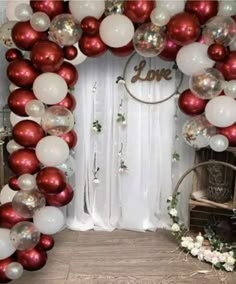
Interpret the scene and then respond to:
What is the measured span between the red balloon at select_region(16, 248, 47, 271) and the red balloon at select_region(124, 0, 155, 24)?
1.38 meters

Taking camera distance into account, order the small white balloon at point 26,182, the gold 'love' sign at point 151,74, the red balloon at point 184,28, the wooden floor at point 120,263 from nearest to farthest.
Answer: the red balloon at point 184,28, the small white balloon at point 26,182, the wooden floor at point 120,263, the gold 'love' sign at point 151,74

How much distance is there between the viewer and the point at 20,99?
2170 mm

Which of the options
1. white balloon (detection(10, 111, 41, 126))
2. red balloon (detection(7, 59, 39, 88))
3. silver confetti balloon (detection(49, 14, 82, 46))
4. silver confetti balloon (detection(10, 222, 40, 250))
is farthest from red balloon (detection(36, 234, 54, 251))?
silver confetti balloon (detection(49, 14, 82, 46))

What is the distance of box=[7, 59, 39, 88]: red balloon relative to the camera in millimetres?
2150

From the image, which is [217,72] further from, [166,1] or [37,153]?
[37,153]

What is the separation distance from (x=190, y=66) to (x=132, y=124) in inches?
36.2

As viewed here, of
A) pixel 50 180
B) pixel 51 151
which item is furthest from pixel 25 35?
pixel 50 180

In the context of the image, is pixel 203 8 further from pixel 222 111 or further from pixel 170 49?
pixel 222 111

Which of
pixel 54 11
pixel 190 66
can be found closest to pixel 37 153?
pixel 54 11

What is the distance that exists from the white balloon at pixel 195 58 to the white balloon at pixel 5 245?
4.35ft

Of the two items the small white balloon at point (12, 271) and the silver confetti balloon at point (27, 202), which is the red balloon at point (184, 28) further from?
the small white balloon at point (12, 271)

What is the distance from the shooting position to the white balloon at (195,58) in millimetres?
2080

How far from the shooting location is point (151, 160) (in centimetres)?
301

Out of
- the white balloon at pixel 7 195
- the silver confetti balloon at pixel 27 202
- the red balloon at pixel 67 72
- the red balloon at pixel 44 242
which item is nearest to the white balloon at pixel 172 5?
the red balloon at pixel 67 72
